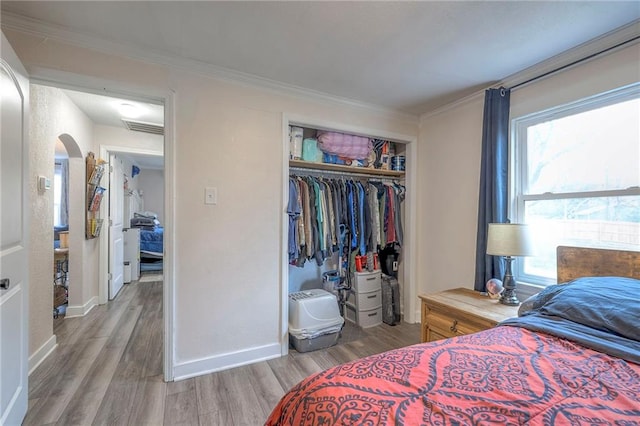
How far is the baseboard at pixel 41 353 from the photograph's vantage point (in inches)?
81.2

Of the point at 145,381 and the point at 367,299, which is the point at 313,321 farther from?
the point at 145,381

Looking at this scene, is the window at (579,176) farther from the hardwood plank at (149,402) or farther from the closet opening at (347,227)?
the hardwood plank at (149,402)

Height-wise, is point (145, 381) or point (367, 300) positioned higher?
point (367, 300)

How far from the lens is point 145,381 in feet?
6.38

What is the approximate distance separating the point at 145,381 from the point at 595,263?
3008 mm

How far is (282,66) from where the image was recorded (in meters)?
2.05

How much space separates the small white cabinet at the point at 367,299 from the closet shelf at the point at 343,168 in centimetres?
110

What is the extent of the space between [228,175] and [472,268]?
2.24 m

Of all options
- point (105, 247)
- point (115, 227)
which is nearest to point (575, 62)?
point (105, 247)

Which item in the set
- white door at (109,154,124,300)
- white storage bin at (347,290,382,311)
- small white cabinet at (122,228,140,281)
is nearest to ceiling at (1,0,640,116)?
white storage bin at (347,290,382,311)

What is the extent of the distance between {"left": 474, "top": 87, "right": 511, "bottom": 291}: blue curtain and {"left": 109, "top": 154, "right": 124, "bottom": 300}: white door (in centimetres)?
432

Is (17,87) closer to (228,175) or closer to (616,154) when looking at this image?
(228,175)

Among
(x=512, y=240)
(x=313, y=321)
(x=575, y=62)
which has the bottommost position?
(x=313, y=321)

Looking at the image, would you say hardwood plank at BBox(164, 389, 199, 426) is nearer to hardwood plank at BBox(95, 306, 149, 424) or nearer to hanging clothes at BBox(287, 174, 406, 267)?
hardwood plank at BBox(95, 306, 149, 424)
